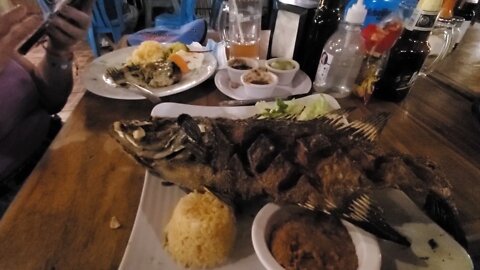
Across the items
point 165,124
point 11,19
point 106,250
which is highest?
point 11,19

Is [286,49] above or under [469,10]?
under

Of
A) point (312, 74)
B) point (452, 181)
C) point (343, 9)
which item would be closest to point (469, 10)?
point (343, 9)

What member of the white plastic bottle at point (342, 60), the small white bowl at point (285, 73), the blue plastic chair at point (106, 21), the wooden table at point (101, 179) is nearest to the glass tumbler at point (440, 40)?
the wooden table at point (101, 179)

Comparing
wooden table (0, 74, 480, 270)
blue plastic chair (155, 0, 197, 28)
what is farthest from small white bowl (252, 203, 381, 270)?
blue plastic chair (155, 0, 197, 28)

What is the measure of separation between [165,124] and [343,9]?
880 millimetres

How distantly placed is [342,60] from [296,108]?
0.30 m

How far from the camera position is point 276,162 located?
2.01 ft

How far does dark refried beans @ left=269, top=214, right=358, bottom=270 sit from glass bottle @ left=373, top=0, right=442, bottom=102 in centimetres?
75

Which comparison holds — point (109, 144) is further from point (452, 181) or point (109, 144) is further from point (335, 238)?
point (452, 181)

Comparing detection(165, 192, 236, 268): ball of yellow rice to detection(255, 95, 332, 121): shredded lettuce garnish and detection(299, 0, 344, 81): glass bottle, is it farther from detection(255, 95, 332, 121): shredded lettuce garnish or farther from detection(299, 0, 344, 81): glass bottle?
detection(299, 0, 344, 81): glass bottle

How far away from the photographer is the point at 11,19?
860 mm

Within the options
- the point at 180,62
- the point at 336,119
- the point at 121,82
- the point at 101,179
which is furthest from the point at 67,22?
the point at 336,119

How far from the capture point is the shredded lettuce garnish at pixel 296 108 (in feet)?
3.03

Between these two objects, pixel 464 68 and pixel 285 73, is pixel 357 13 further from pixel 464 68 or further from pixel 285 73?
pixel 464 68
